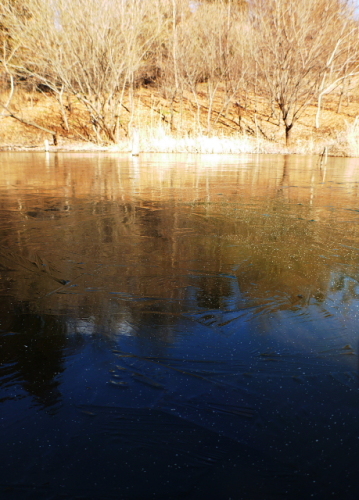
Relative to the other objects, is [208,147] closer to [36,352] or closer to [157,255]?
[157,255]

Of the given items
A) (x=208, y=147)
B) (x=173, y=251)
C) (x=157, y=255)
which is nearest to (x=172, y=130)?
(x=208, y=147)

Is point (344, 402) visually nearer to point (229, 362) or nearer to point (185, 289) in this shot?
point (229, 362)

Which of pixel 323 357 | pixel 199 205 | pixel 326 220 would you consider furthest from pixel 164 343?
pixel 199 205

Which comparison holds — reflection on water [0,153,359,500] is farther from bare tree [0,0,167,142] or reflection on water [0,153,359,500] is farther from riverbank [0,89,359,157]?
bare tree [0,0,167,142]

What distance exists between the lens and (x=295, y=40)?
24312 mm

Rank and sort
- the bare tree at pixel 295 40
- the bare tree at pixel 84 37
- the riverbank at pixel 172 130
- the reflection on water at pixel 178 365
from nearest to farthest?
the reflection on water at pixel 178 365 → the riverbank at pixel 172 130 → the bare tree at pixel 84 37 → the bare tree at pixel 295 40

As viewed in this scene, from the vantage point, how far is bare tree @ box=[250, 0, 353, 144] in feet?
79.8

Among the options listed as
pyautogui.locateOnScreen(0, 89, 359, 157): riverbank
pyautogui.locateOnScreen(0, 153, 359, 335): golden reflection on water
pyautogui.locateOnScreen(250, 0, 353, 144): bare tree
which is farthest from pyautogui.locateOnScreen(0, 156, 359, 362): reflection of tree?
pyautogui.locateOnScreen(250, 0, 353, 144): bare tree

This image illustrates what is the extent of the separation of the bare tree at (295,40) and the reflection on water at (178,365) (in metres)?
25.6

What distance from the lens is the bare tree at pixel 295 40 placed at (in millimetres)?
24328

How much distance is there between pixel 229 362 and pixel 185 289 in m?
0.81

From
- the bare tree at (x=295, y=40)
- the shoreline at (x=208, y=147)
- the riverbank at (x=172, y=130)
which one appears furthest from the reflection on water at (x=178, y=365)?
the bare tree at (x=295, y=40)

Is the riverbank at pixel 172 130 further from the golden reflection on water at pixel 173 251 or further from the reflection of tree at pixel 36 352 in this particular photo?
the reflection of tree at pixel 36 352

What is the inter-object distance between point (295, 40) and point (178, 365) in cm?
2780
